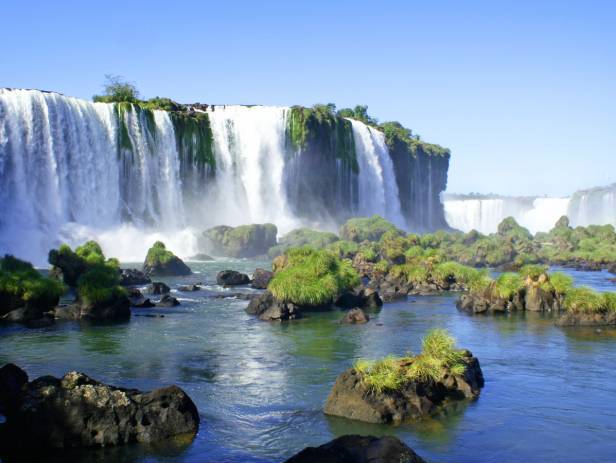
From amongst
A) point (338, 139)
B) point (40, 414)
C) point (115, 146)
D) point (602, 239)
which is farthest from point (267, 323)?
point (338, 139)

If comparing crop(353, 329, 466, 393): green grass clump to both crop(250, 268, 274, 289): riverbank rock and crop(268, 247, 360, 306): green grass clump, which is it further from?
crop(250, 268, 274, 289): riverbank rock

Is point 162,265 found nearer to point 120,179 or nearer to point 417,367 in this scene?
point 120,179

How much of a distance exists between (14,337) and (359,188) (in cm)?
7284

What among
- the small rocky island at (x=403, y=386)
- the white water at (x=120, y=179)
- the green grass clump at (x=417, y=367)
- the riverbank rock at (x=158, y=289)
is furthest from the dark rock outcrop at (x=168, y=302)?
the white water at (x=120, y=179)

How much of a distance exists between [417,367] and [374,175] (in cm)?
8097

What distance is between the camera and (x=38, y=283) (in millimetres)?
28906

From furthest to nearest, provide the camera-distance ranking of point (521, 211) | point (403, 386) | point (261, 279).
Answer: point (521, 211), point (261, 279), point (403, 386)

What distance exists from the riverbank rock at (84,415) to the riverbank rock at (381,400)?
348cm

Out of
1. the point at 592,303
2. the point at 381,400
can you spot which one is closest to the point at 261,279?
the point at 592,303

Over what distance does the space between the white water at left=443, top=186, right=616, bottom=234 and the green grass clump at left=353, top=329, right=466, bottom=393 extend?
111515mm

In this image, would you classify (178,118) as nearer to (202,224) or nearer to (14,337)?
(202,224)

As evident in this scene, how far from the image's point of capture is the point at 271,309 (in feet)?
97.9

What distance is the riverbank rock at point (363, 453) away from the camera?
10.3 m

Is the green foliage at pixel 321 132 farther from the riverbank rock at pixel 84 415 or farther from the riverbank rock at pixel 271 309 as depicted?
the riverbank rock at pixel 84 415
